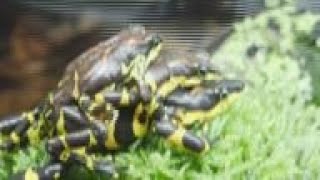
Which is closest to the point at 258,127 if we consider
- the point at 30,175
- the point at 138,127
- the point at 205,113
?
the point at 205,113

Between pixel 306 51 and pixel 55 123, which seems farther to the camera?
pixel 306 51

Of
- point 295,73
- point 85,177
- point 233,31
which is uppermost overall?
point 233,31

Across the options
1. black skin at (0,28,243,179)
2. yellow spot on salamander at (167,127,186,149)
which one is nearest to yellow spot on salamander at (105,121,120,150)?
black skin at (0,28,243,179)

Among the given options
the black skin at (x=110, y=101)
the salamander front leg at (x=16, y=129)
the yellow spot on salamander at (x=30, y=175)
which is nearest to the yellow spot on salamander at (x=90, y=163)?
the black skin at (x=110, y=101)

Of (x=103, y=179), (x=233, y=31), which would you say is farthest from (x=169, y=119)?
(x=233, y=31)

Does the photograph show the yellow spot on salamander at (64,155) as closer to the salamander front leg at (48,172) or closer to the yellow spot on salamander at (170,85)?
the salamander front leg at (48,172)

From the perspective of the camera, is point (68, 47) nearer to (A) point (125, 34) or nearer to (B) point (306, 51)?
(A) point (125, 34)

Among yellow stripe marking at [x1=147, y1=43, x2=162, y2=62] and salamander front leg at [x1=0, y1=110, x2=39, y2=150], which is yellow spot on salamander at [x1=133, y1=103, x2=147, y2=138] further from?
salamander front leg at [x1=0, y1=110, x2=39, y2=150]
